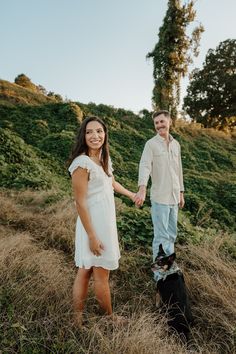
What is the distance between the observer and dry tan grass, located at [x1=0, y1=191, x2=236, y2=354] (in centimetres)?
244

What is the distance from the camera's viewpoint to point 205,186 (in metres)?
13.1

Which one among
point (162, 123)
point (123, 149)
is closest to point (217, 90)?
point (123, 149)

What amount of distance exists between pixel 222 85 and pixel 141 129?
13.7 m

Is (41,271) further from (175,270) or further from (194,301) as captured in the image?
(194,301)

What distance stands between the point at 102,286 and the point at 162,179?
1.79 meters

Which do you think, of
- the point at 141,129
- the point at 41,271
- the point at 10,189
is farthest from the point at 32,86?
the point at 41,271

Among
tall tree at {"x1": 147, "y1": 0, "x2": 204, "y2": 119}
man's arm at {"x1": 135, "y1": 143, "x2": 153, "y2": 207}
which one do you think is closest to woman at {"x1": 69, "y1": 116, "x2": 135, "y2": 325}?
man's arm at {"x1": 135, "y1": 143, "x2": 153, "y2": 207}

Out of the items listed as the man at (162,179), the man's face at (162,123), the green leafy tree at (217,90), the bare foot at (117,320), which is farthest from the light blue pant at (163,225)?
the green leafy tree at (217,90)

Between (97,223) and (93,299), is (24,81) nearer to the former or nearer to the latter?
(93,299)

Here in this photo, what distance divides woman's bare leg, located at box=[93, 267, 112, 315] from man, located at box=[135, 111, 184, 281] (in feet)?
4.64

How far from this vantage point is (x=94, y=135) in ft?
9.12

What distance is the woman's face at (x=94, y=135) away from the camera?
9.14 ft

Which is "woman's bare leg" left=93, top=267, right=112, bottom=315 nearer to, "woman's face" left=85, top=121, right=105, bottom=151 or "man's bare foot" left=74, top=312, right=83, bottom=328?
"man's bare foot" left=74, top=312, right=83, bottom=328

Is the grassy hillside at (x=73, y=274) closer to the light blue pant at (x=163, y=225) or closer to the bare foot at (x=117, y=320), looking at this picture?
the bare foot at (x=117, y=320)
